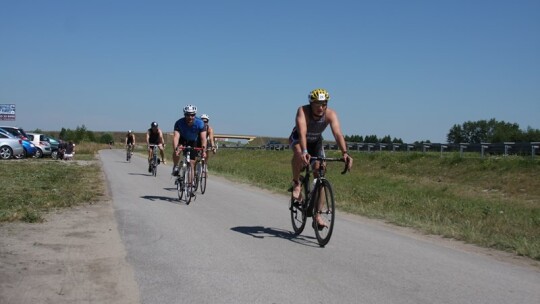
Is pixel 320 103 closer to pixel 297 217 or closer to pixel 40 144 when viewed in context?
pixel 297 217

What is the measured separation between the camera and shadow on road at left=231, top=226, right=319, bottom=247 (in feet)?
26.1

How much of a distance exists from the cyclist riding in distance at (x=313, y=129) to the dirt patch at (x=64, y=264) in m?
2.57

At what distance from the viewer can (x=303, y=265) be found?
21.0 ft

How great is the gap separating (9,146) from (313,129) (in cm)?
2489

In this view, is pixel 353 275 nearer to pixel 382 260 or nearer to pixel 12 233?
pixel 382 260

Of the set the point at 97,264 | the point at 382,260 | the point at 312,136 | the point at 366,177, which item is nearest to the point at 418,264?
the point at 382,260

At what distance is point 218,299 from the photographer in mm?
5062

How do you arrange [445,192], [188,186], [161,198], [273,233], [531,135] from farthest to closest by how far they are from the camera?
[531,135]
[445,192]
[161,198]
[188,186]
[273,233]

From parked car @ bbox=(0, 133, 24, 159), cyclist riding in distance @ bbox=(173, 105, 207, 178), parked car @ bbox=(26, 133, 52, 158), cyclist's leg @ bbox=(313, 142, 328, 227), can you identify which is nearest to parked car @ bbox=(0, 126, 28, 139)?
parked car @ bbox=(0, 133, 24, 159)

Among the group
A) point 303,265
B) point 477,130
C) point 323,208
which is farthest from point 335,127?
point 477,130

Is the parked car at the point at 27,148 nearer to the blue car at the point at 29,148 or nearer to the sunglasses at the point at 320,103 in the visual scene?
the blue car at the point at 29,148

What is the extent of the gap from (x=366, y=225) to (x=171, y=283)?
5.17m

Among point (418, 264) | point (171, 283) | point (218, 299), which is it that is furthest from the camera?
→ point (418, 264)

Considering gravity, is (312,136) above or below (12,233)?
above
